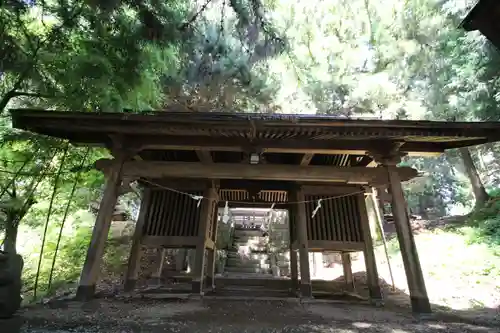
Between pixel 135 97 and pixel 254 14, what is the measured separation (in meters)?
3.18

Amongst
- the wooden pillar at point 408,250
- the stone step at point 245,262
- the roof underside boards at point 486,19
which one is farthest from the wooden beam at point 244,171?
the stone step at point 245,262

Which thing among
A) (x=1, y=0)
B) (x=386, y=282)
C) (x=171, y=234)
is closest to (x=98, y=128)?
(x=1, y=0)

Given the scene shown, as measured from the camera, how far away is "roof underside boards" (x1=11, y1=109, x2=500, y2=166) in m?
5.41

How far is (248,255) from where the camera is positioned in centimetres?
1348

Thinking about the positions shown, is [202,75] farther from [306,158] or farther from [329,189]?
[329,189]

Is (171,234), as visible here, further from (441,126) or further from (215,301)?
(441,126)

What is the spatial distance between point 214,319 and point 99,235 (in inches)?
104

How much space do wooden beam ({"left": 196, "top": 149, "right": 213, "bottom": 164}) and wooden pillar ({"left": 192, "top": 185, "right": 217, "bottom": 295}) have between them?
0.99 meters

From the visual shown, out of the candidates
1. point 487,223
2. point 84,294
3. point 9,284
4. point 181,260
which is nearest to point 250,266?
point 181,260

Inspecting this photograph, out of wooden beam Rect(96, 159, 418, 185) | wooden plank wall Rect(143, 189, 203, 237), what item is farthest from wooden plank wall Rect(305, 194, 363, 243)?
wooden plank wall Rect(143, 189, 203, 237)

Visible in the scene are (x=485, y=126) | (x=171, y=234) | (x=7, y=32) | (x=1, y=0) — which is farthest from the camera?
(x=171, y=234)

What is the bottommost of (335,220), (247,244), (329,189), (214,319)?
(214,319)

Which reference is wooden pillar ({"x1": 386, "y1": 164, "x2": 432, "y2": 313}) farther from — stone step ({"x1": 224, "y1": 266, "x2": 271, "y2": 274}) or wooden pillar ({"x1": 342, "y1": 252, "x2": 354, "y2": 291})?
stone step ({"x1": 224, "y1": 266, "x2": 271, "y2": 274})

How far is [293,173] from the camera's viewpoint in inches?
248
